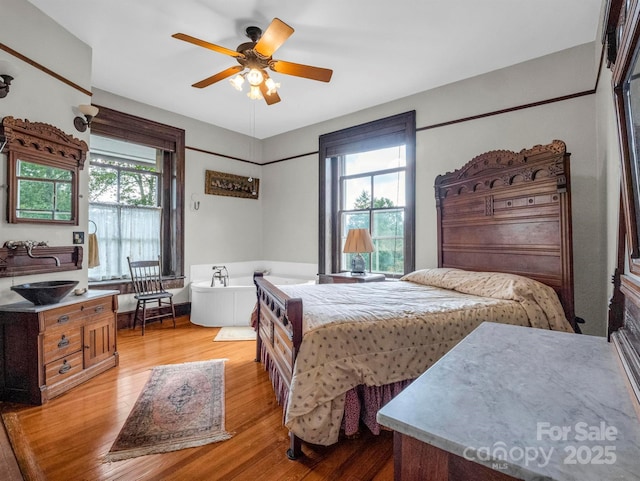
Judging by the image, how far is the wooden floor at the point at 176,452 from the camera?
5.31 feet

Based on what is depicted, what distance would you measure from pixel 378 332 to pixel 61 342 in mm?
2454

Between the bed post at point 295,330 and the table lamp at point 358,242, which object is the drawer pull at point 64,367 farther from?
the table lamp at point 358,242

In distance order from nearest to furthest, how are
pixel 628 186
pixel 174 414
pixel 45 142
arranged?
pixel 628 186
pixel 174 414
pixel 45 142

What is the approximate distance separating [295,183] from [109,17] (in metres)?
3.15

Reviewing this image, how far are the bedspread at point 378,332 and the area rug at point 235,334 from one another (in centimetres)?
151

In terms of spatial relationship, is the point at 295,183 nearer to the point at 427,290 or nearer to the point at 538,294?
the point at 427,290

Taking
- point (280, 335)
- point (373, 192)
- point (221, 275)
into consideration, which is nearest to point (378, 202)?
point (373, 192)

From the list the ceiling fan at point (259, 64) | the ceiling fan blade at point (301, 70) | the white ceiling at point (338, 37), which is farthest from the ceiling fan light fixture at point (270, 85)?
the white ceiling at point (338, 37)

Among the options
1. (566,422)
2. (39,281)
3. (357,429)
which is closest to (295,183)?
(39,281)

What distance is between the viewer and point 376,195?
14.9 feet

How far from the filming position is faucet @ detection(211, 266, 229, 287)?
4.91 metres

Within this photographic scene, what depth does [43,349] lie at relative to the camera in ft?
7.55

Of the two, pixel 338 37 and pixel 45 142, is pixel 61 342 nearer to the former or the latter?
pixel 45 142

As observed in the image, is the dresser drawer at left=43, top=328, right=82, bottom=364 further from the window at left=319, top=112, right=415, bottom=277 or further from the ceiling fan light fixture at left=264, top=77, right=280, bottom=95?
the window at left=319, top=112, right=415, bottom=277
